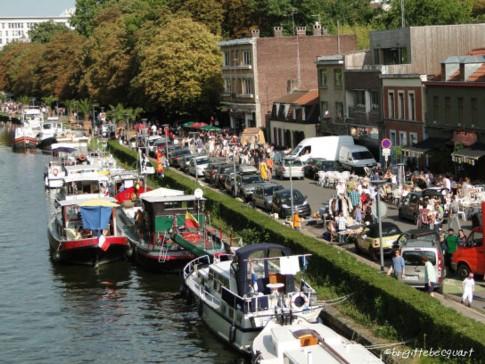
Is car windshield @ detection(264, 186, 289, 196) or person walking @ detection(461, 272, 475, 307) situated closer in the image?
person walking @ detection(461, 272, 475, 307)

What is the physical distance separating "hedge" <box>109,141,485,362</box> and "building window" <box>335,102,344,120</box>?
34830 millimetres

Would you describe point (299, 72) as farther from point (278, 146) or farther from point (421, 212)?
point (421, 212)

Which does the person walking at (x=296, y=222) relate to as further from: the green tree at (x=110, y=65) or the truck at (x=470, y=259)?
the green tree at (x=110, y=65)

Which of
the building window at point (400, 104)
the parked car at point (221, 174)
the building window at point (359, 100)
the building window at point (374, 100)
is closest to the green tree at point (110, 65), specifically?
the building window at point (359, 100)

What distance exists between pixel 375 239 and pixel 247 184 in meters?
21.2

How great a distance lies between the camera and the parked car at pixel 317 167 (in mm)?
65125

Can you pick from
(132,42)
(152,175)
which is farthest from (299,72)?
(132,42)

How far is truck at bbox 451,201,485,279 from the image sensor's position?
112 ft

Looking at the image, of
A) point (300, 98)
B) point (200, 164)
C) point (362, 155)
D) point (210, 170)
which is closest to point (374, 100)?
point (362, 155)

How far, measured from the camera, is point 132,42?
12950cm

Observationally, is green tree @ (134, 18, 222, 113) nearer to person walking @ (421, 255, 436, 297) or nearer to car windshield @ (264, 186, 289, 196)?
car windshield @ (264, 186, 289, 196)

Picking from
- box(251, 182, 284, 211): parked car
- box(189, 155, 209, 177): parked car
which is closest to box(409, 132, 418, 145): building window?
A: box(251, 182, 284, 211): parked car

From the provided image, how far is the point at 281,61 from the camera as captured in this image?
98.1 metres

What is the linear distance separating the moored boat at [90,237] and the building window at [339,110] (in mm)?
31115
